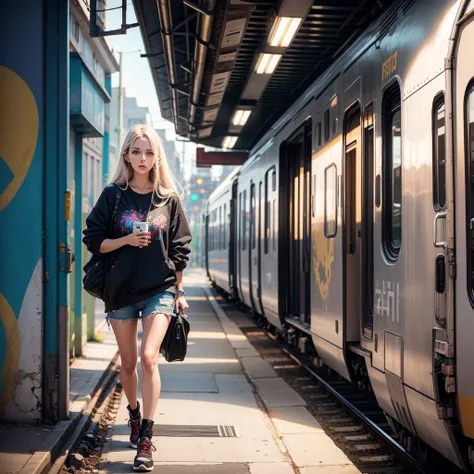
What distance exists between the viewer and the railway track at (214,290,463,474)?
18.4ft

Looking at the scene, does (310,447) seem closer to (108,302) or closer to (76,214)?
(108,302)

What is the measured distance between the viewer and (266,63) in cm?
1138

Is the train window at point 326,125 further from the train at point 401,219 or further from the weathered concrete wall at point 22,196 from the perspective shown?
the weathered concrete wall at point 22,196

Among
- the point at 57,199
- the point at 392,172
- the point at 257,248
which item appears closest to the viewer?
the point at 392,172

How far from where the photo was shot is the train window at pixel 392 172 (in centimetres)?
542

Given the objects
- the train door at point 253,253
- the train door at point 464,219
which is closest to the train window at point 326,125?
the train door at point 464,219

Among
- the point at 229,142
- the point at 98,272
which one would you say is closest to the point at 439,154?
the point at 98,272

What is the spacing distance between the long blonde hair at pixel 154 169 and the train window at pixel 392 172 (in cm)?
143

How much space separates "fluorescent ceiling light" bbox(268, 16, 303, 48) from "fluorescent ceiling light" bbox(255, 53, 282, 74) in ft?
2.21

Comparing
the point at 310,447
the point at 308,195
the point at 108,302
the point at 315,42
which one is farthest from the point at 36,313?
the point at 315,42

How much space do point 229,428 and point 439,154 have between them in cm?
310

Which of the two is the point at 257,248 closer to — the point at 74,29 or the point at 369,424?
the point at 74,29

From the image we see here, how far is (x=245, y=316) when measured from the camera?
1947cm

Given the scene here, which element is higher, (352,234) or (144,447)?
(352,234)
